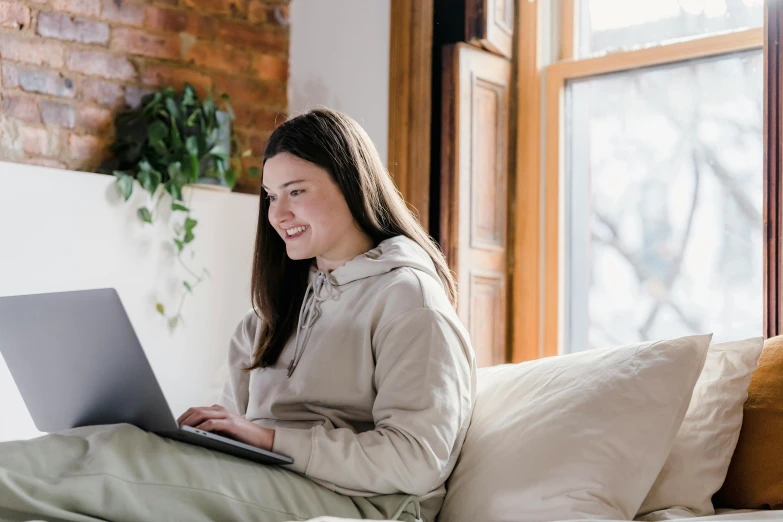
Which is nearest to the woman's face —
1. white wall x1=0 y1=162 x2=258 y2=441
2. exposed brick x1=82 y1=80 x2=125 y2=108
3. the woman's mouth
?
the woman's mouth

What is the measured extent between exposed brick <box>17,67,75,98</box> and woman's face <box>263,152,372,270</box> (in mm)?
1234

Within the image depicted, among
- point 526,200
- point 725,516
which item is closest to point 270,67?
point 526,200

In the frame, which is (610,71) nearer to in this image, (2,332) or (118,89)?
(118,89)

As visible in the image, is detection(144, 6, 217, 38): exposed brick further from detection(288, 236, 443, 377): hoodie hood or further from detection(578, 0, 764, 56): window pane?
detection(288, 236, 443, 377): hoodie hood

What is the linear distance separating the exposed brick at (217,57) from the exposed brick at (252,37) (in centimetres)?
4

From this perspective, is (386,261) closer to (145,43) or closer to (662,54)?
(662,54)

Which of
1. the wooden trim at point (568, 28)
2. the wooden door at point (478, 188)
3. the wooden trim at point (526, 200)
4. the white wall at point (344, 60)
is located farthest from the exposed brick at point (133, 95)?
the wooden trim at point (568, 28)

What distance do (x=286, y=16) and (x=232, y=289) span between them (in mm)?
1019

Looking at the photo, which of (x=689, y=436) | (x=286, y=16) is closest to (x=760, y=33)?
(x=689, y=436)

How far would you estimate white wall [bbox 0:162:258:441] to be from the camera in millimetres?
2510

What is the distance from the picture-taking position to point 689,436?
157 centimetres

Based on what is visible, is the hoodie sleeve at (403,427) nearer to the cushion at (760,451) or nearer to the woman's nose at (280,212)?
the woman's nose at (280,212)

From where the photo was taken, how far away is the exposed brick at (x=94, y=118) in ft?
9.11

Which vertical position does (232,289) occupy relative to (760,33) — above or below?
below
